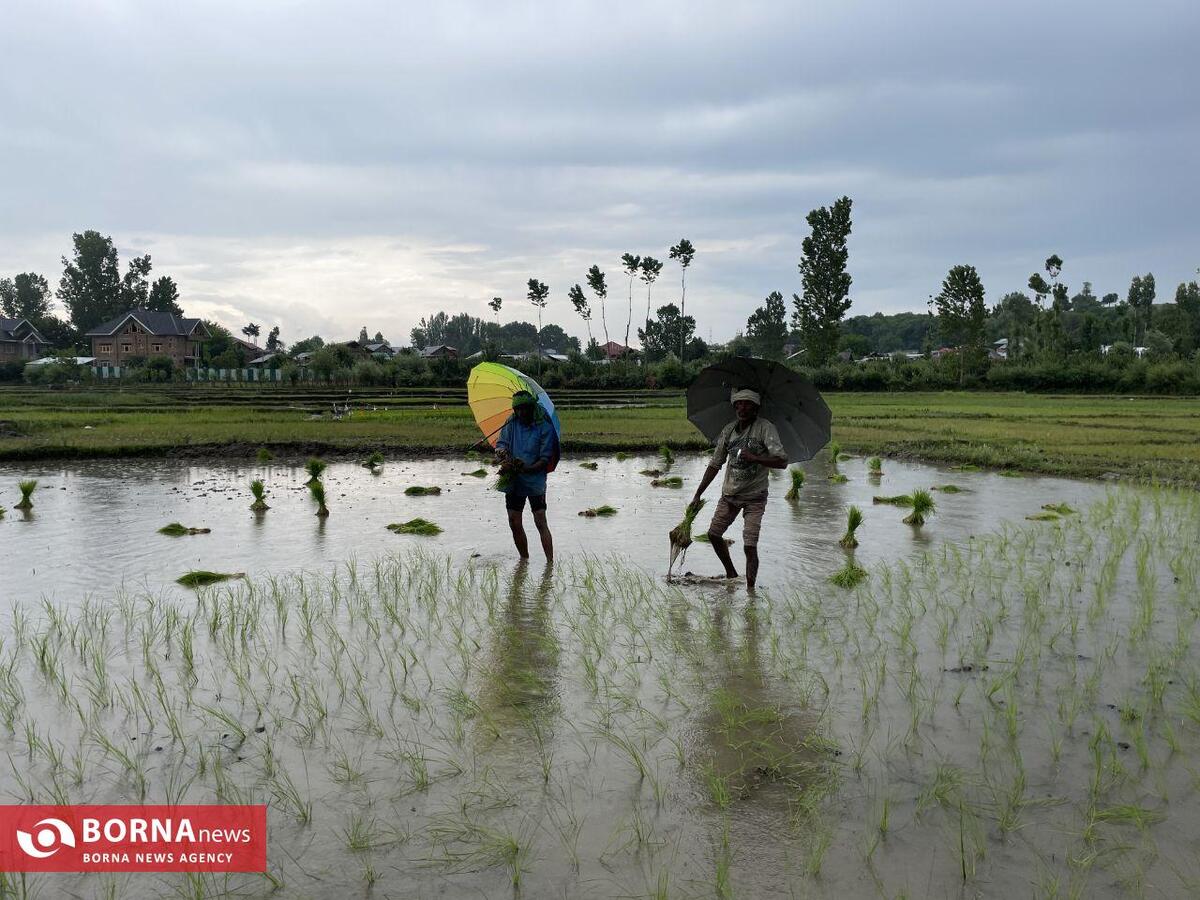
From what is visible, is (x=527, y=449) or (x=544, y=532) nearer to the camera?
(x=527, y=449)

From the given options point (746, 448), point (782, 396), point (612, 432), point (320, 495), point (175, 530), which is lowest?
point (175, 530)

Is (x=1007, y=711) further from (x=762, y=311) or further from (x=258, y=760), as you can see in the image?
(x=762, y=311)

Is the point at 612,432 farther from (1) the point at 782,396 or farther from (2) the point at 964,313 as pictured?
(2) the point at 964,313

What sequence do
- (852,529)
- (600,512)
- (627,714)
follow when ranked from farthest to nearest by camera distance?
(600,512) < (852,529) < (627,714)

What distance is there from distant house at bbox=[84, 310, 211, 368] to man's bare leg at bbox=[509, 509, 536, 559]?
6923 cm

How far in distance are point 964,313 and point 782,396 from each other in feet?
164

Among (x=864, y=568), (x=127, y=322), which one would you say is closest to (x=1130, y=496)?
(x=864, y=568)

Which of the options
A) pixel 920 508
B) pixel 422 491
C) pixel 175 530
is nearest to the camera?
pixel 175 530

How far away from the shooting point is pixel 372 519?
9953mm

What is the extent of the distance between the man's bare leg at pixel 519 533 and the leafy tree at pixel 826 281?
48.1 m

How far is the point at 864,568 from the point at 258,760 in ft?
17.2

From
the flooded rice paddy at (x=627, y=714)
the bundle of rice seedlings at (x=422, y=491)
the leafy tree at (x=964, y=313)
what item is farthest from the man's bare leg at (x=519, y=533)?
the leafy tree at (x=964, y=313)

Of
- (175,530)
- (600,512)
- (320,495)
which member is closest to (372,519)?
(320,495)

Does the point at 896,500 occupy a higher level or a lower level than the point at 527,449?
lower
